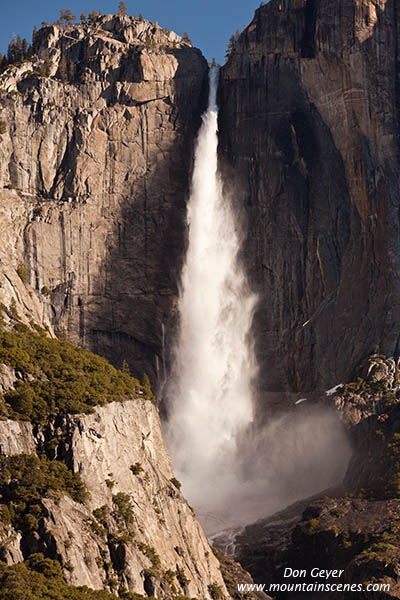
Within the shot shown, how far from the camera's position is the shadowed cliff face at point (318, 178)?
80375 millimetres

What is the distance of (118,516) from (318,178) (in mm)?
42591

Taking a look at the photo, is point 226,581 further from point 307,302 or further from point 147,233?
point 147,233

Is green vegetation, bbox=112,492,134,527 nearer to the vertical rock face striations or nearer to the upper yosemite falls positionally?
the upper yosemite falls

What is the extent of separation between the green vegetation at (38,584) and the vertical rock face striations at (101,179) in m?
38.2

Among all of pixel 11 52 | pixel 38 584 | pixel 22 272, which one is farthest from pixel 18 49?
pixel 38 584

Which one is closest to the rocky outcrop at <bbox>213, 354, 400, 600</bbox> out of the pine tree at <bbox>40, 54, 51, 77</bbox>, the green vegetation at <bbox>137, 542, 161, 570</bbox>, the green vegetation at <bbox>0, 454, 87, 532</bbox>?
the green vegetation at <bbox>137, 542, 161, 570</bbox>

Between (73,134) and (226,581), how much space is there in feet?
141

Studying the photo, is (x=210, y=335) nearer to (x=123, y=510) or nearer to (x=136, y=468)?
(x=136, y=468)

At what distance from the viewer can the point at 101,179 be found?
8469 centimetres

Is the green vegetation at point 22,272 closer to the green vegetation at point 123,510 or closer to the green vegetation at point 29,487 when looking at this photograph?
the green vegetation at point 123,510

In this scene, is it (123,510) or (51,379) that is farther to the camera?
(51,379)

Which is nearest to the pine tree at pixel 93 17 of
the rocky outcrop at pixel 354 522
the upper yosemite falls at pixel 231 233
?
the upper yosemite falls at pixel 231 233

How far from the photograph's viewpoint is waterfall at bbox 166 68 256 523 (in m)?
84.1

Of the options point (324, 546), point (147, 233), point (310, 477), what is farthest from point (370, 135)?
point (324, 546)
